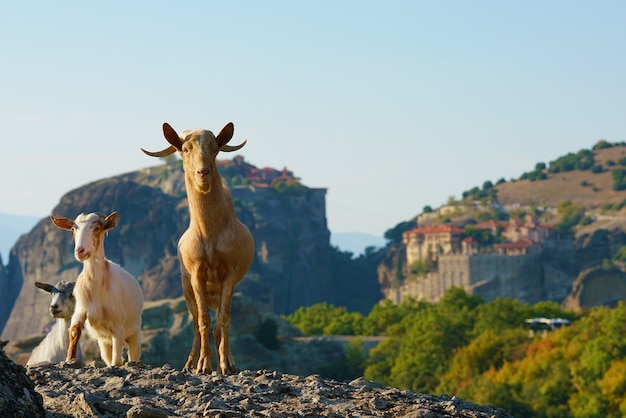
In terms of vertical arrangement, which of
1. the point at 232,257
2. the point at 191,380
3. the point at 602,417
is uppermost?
the point at 232,257

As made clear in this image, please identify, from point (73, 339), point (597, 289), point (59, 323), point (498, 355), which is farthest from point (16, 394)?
point (597, 289)

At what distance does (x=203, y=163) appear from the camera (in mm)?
13727

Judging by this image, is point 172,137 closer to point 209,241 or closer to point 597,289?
point 209,241

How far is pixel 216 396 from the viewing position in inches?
456

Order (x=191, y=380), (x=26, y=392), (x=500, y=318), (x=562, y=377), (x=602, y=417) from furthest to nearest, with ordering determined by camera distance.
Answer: (x=500, y=318)
(x=562, y=377)
(x=602, y=417)
(x=191, y=380)
(x=26, y=392)

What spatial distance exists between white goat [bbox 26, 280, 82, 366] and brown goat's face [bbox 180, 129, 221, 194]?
2.52m

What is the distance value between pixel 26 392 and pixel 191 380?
2969 mm

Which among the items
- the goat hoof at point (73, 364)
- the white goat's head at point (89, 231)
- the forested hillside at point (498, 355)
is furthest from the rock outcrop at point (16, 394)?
the forested hillside at point (498, 355)

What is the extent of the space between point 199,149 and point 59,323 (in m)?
3.20

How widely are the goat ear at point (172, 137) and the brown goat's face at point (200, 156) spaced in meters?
0.05

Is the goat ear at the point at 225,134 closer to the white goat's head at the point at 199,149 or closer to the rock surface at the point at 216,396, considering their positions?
the white goat's head at the point at 199,149

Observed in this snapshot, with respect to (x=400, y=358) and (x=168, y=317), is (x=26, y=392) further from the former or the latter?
(x=400, y=358)

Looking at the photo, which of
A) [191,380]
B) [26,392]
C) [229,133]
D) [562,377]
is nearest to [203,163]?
[229,133]

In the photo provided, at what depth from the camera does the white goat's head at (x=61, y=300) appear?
51.6 feet
